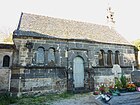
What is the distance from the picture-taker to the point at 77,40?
45.6 feet

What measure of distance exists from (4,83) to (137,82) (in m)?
10.0

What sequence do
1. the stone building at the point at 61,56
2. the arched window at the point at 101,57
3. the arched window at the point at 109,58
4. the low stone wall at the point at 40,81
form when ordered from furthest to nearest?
the arched window at the point at 109,58
the arched window at the point at 101,57
the stone building at the point at 61,56
the low stone wall at the point at 40,81

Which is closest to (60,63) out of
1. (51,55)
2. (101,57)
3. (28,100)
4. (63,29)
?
(51,55)

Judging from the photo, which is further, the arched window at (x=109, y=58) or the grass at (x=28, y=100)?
the arched window at (x=109, y=58)

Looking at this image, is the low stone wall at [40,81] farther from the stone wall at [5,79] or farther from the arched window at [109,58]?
the arched window at [109,58]

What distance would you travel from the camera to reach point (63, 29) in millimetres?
14953

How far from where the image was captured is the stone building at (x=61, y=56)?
11.7 metres

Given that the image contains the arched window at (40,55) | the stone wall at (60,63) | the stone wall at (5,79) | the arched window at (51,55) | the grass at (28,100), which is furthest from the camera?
the arched window at (51,55)

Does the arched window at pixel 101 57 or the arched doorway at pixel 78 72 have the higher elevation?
the arched window at pixel 101 57

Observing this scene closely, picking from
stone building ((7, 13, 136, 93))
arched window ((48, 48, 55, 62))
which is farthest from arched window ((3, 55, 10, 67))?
arched window ((48, 48, 55, 62))

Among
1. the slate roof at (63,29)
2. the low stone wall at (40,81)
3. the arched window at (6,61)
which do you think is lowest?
the low stone wall at (40,81)

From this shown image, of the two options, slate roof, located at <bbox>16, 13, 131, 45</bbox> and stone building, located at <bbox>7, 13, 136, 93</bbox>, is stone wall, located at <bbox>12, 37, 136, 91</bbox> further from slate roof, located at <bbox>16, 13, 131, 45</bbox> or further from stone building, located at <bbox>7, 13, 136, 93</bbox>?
slate roof, located at <bbox>16, 13, 131, 45</bbox>

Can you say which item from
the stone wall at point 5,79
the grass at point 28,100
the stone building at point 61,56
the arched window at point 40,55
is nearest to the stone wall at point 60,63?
the stone building at point 61,56

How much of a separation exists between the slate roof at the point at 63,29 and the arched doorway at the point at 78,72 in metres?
2.33
